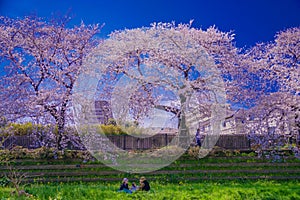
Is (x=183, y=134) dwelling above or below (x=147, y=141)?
above

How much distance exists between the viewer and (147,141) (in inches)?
520

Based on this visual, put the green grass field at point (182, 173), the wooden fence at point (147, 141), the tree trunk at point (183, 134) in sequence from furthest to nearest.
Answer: the wooden fence at point (147, 141) → the tree trunk at point (183, 134) → the green grass field at point (182, 173)

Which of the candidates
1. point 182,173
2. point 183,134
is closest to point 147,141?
point 183,134

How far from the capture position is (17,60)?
42.6ft

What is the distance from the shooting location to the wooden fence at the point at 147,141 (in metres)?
13.1

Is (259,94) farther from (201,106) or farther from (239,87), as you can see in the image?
(201,106)

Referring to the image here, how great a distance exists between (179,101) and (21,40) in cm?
615

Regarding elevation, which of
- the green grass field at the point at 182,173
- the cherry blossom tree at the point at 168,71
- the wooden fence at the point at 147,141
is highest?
the cherry blossom tree at the point at 168,71

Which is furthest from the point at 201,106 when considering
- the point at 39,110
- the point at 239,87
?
the point at 39,110

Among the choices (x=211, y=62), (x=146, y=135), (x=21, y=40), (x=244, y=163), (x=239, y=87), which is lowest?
(x=244, y=163)

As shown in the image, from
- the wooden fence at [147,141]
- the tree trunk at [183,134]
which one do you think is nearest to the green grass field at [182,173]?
the tree trunk at [183,134]

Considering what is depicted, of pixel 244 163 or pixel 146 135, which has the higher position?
pixel 146 135

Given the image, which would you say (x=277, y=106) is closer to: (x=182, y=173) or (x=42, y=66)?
(x=182, y=173)

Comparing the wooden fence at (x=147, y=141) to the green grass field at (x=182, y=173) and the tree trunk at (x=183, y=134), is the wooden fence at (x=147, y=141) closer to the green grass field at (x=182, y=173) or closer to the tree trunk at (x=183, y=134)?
the tree trunk at (x=183, y=134)
